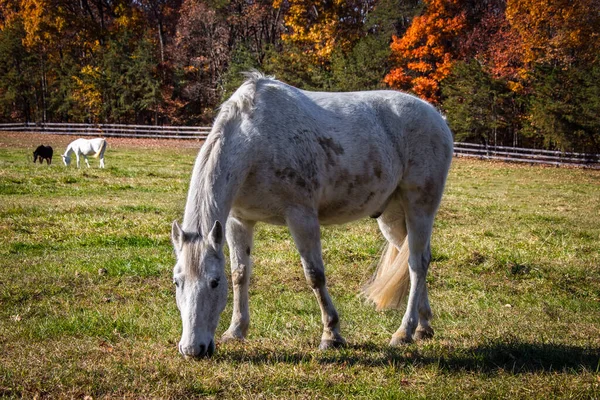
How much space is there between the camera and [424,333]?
17.7 feet

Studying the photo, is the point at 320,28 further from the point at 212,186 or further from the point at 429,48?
the point at 212,186

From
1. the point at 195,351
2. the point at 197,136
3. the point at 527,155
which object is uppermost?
the point at 195,351

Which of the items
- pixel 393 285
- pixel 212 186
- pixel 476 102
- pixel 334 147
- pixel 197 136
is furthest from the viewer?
pixel 197 136

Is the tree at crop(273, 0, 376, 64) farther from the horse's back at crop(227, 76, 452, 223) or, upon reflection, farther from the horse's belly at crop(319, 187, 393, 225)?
the horse's belly at crop(319, 187, 393, 225)

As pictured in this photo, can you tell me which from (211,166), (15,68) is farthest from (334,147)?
(15,68)

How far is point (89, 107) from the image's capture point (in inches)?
1811

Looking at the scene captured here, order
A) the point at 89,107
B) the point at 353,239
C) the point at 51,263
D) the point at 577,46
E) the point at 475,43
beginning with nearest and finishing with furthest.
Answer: the point at 51,263 < the point at 353,239 < the point at 577,46 < the point at 475,43 < the point at 89,107

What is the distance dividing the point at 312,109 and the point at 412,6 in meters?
36.5

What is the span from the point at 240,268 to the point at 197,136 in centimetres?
3645

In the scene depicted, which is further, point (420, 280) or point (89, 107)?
point (89, 107)

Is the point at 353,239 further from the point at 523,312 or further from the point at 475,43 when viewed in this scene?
the point at 475,43

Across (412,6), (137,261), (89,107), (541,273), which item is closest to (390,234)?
(541,273)

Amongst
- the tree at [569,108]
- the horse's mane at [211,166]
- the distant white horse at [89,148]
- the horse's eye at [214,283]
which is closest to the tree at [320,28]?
the tree at [569,108]

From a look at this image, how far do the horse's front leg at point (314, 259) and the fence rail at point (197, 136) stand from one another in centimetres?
2846
